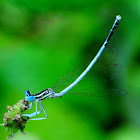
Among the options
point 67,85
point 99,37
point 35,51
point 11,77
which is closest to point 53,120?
point 67,85

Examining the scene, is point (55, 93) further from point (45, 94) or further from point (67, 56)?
Result: point (67, 56)

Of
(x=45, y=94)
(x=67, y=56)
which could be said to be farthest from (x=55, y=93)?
(x=67, y=56)

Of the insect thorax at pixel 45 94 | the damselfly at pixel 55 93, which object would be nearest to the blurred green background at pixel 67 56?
the damselfly at pixel 55 93

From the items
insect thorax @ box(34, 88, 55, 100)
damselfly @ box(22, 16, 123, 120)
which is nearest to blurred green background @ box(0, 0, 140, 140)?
damselfly @ box(22, 16, 123, 120)

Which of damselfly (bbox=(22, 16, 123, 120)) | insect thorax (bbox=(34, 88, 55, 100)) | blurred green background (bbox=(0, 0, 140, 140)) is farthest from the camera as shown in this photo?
blurred green background (bbox=(0, 0, 140, 140))

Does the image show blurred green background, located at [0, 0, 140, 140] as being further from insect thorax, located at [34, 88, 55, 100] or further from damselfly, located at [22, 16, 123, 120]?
insect thorax, located at [34, 88, 55, 100]

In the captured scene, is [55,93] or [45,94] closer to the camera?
[45,94]

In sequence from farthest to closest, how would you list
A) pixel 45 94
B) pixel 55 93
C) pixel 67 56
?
pixel 67 56 → pixel 55 93 → pixel 45 94

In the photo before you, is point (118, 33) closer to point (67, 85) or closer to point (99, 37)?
point (99, 37)
